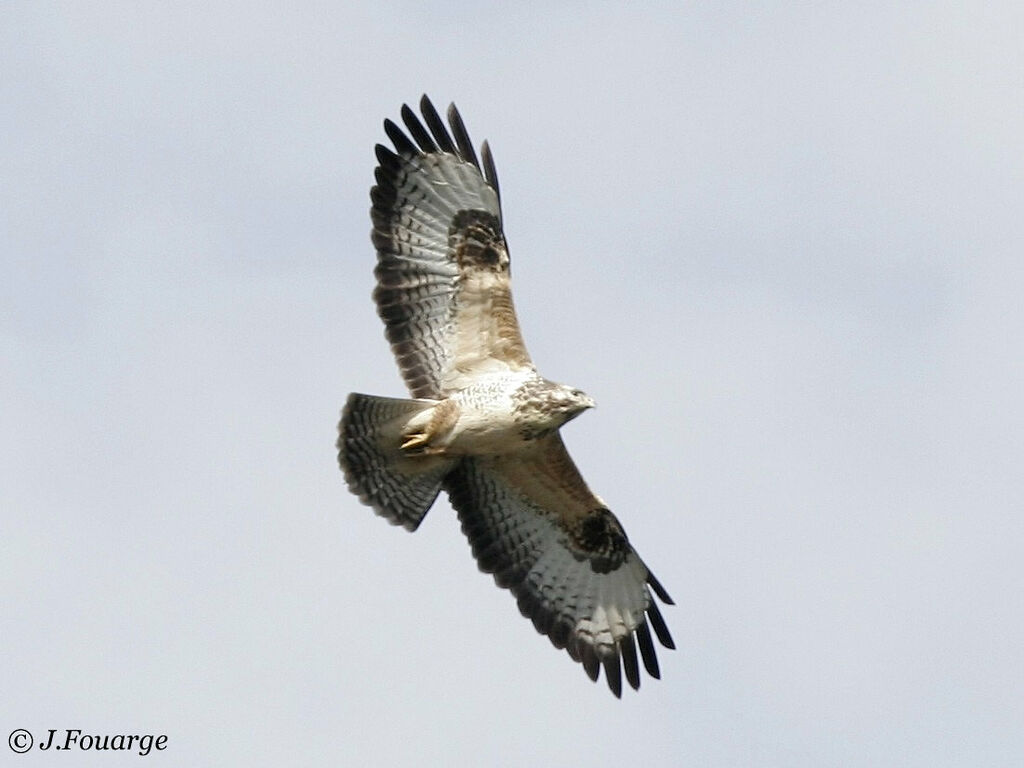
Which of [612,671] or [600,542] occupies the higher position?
[600,542]

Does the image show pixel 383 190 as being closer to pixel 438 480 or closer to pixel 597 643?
pixel 438 480

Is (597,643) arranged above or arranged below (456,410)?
below

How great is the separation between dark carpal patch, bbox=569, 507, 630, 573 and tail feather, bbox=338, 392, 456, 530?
3.50ft

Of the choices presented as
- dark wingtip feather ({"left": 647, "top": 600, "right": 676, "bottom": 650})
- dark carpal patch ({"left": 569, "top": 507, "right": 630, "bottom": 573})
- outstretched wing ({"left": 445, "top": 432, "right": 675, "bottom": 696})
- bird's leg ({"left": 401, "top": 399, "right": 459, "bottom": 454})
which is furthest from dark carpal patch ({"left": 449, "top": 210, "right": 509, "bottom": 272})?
dark wingtip feather ({"left": 647, "top": 600, "right": 676, "bottom": 650})

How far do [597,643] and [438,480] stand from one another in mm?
1646

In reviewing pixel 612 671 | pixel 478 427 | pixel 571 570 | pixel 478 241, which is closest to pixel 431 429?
pixel 478 427

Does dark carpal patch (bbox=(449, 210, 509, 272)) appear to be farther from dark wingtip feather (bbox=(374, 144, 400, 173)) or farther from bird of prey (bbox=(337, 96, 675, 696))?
dark wingtip feather (bbox=(374, 144, 400, 173))

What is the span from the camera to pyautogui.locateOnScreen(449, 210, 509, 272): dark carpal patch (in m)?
10.8

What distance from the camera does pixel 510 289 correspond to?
1077 cm

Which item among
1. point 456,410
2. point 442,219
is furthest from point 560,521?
point 442,219

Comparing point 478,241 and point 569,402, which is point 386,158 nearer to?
point 478,241

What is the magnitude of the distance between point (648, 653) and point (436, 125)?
159 inches

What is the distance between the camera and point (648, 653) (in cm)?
1148

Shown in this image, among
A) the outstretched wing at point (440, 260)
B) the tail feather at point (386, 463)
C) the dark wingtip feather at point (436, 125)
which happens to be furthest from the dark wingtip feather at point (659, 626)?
the dark wingtip feather at point (436, 125)
